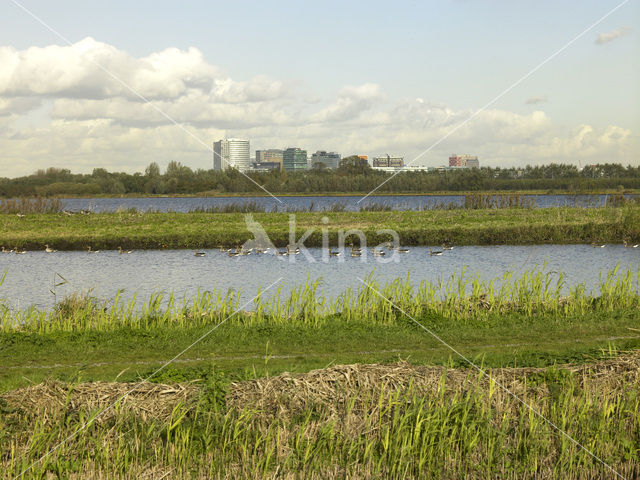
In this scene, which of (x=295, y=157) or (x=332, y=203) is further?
(x=295, y=157)

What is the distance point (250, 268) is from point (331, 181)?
297ft

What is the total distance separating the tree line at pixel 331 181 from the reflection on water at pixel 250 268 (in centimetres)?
7472

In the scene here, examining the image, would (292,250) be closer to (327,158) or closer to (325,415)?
(325,415)

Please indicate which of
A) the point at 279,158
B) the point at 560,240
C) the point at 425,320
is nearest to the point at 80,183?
the point at 279,158

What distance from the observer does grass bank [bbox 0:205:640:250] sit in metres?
35.3

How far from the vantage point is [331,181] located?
116 metres

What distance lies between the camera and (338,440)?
7664mm

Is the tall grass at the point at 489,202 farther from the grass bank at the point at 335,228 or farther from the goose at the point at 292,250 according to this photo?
the goose at the point at 292,250

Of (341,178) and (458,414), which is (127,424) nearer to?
(458,414)

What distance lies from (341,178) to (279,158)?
4358 cm

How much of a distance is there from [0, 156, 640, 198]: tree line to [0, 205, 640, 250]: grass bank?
62.6 metres

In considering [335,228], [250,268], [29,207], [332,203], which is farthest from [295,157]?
[250,268]

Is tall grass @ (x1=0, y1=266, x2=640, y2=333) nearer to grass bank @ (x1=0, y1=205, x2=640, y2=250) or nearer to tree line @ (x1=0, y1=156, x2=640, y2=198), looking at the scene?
grass bank @ (x1=0, y1=205, x2=640, y2=250)

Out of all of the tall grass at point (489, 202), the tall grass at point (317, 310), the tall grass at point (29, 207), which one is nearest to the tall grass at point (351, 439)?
the tall grass at point (317, 310)
